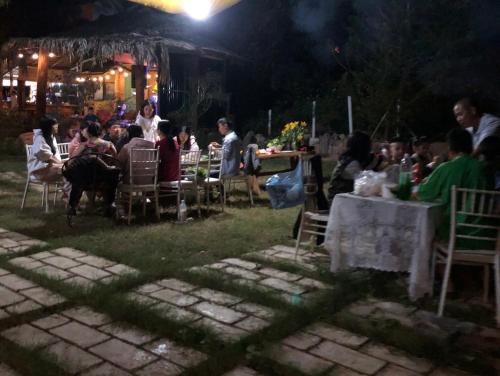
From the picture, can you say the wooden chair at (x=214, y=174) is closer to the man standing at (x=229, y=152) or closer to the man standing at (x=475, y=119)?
the man standing at (x=229, y=152)

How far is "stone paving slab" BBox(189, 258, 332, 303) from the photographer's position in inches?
159

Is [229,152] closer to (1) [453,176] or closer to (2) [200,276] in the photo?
(2) [200,276]

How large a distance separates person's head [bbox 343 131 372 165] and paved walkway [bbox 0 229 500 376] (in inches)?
42.1

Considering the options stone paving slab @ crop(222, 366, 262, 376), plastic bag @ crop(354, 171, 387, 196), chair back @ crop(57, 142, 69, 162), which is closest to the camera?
stone paving slab @ crop(222, 366, 262, 376)

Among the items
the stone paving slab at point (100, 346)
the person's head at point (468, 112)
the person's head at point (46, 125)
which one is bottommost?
the stone paving slab at point (100, 346)

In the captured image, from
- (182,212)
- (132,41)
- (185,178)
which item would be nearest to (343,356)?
(182,212)

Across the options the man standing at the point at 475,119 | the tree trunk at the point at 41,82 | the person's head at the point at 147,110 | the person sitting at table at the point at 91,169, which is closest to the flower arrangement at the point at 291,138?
the person's head at the point at 147,110

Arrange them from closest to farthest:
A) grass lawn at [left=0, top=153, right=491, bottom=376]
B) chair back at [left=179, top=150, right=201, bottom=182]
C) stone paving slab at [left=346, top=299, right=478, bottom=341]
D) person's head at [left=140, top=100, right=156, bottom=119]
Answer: grass lawn at [left=0, top=153, right=491, bottom=376], stone paving slab at [left=346, top=299, right=478, bottom=341], chair back at [left=179, top=150, right=201, bottom=182], person's head at [left=140, top=100, right=156, bottom=119]

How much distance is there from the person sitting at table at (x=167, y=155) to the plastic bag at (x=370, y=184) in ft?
9.67

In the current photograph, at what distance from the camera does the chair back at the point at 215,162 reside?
6.61 metres

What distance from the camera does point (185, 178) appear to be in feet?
21.8

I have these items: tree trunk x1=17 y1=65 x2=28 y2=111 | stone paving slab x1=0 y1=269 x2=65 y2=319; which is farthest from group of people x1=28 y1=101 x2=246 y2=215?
tree trunk x1=17 y1=65 x2=28 y2=111

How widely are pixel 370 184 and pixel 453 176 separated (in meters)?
0.61

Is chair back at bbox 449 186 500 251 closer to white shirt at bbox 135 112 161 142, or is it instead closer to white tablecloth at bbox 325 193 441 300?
white tablecloth at bbox 325 193 441 300
